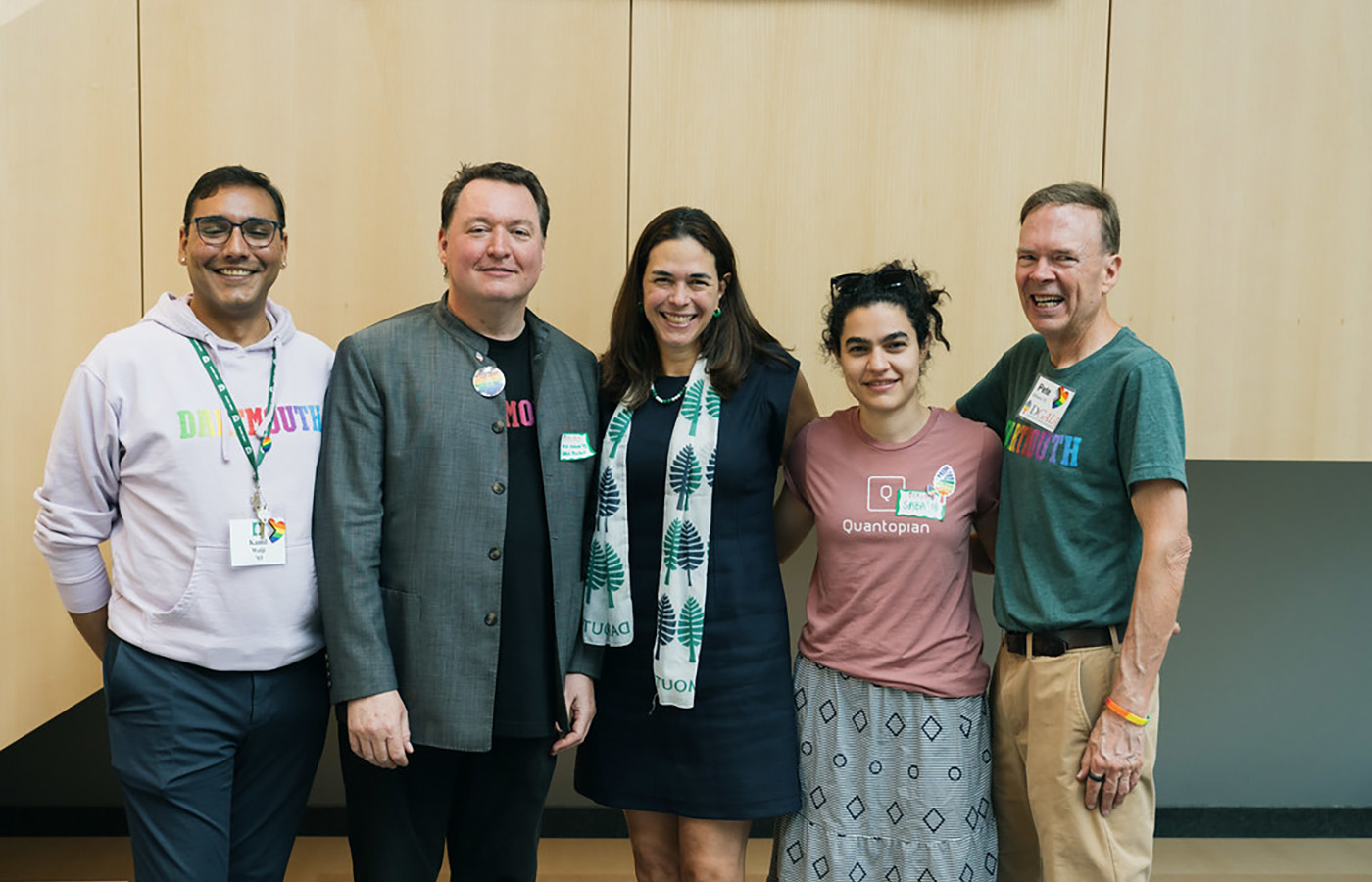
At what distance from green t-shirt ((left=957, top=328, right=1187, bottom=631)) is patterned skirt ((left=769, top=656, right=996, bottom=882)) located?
0.26m

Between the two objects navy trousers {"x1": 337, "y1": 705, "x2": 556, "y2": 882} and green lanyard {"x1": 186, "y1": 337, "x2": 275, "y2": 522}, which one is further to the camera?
navy trousers {"x1": 337, "y1": 705, "x2": 556, "y2": 882}

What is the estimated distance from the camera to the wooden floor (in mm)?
3074

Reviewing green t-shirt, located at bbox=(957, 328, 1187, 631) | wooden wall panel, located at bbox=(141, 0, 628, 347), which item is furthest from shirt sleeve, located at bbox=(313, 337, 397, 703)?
green t-shirt, located at bbox=(957, 328, 1187, 631)

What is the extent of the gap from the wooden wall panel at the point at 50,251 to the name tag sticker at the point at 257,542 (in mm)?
792

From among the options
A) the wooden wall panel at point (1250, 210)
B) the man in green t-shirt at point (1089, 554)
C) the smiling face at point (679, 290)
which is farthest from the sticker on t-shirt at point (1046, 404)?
the wooden wall panel at point (1250, 210)

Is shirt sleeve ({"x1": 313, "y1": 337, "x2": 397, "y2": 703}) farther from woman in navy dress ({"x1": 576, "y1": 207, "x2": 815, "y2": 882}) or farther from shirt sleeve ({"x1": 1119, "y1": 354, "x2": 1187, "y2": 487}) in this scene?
shirt sleeve ({"x1": 1119, "y1": 354, "x2": 1187, "y2": 487})

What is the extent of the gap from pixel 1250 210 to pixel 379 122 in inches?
89.3

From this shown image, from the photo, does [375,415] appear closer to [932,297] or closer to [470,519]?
[470,519]

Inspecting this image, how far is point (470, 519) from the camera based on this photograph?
5.90ft

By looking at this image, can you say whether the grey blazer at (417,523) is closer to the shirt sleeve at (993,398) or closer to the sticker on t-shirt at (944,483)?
the sticker on t-shirt at (944,483)

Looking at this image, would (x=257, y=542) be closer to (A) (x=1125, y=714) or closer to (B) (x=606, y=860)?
(A) (x=1125, y=714)

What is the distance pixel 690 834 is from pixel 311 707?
2.62 ft

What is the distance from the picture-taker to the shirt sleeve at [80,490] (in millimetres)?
1722

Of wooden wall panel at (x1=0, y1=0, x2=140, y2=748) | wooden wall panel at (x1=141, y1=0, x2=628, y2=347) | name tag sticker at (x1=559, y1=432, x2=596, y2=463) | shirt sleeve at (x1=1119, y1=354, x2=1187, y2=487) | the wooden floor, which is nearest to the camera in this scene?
shirt sleeve at (x1=1119, y1=354, x2=1187, y2=487)
